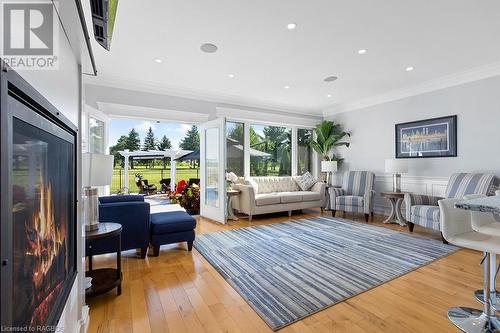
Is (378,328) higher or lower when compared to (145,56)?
lower

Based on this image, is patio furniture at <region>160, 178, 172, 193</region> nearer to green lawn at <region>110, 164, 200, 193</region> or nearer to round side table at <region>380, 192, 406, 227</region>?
green lawn at <region>110, 164, 200, 193</region>

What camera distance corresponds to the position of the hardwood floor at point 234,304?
5.82 ft

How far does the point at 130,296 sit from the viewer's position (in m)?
2.18

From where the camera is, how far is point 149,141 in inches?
340

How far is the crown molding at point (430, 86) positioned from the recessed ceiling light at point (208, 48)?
13.1 feet

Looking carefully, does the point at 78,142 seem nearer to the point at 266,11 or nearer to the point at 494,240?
the point at 266,11

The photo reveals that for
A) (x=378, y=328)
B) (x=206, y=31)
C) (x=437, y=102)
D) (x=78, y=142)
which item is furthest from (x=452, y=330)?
(x=437, y=102)

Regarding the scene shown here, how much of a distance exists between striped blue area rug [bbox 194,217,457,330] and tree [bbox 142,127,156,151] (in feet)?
18.7

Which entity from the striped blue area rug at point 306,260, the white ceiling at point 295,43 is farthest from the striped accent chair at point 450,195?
the white ceiling at point 295,43

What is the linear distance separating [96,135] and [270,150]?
4.01 m

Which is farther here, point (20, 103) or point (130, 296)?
point (130, 296)

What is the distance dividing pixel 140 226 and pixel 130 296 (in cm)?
92

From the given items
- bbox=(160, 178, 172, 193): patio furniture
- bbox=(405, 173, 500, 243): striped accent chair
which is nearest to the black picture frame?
bbox=(405, 173, 500, 243): striped accent chair

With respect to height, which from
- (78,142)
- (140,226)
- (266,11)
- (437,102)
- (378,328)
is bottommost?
(378,328)
